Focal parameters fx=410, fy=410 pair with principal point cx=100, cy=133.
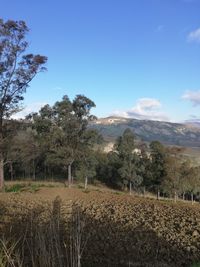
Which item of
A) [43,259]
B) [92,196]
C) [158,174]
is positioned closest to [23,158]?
[158,174]

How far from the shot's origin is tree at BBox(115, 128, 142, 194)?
55688 millimetres

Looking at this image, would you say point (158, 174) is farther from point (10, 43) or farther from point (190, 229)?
point (190, 229)

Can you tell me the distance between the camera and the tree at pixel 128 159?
55688mm

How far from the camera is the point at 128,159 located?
56750 mm

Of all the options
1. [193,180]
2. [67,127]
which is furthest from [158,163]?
[67,127]

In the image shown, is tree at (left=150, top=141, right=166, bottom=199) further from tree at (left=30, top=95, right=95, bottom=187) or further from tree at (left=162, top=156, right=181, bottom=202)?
tree at (left=30, top=95, right=95, bottom=187)

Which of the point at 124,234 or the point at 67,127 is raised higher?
the point at 67,127

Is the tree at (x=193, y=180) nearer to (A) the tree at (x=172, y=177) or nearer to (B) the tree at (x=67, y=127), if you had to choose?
(A) the tree at (x=172, y=177)

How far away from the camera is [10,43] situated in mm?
26781

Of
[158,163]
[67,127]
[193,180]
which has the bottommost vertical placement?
[193,180]

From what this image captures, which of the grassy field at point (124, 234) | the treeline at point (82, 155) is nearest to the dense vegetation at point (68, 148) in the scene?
the treeline at point (82, 155)

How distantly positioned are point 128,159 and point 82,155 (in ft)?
54.6

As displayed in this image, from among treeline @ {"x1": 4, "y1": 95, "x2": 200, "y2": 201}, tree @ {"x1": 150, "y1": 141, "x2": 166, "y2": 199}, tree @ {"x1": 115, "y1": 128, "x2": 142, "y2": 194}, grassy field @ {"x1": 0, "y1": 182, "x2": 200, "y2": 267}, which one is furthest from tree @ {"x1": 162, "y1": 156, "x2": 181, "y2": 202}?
grassy field @ {"x1": 0, "y1": 182, "x2": 200, "y2": 267}

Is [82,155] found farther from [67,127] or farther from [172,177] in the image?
[172,177]
